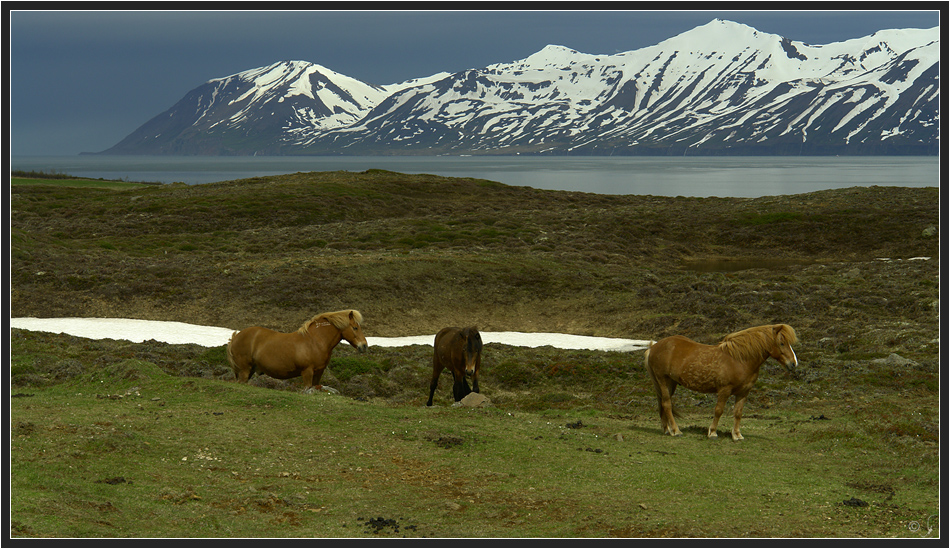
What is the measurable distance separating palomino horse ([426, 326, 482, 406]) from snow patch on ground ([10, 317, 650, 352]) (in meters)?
14.1

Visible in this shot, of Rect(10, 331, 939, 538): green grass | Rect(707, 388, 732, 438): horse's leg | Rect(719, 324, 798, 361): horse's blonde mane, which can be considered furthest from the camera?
Rect(707, 388, 732, 438): horse's leg

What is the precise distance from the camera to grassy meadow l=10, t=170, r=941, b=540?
10.1 meters

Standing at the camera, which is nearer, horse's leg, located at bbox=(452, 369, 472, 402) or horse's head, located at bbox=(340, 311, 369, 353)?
horse's head, located at bbox=(340, 311, 369, 353)

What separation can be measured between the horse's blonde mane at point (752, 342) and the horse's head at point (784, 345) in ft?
0.14

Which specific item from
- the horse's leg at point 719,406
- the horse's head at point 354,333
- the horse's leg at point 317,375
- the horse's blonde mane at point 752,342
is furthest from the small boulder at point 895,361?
the horse's leg at point 317,375

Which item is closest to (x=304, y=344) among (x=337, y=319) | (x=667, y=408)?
(x=337, y=319)

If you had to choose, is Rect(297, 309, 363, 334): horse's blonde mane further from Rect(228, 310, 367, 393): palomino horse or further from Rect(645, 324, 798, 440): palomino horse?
Rect(645, 324, 798, 440): palomino horse

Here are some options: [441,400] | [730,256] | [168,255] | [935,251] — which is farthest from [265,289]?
[935,251]

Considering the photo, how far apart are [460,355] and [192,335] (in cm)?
2022

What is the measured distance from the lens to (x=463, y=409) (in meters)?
16.9

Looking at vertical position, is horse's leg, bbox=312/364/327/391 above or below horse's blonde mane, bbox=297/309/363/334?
below

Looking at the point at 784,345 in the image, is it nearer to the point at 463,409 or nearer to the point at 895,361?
the point at 463,409

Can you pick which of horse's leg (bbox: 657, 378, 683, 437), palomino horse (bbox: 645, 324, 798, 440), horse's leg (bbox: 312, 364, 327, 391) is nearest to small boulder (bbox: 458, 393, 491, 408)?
horse's leg (bbox: 312, 364, 327, 391)

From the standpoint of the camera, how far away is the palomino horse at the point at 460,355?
17.8 meters
